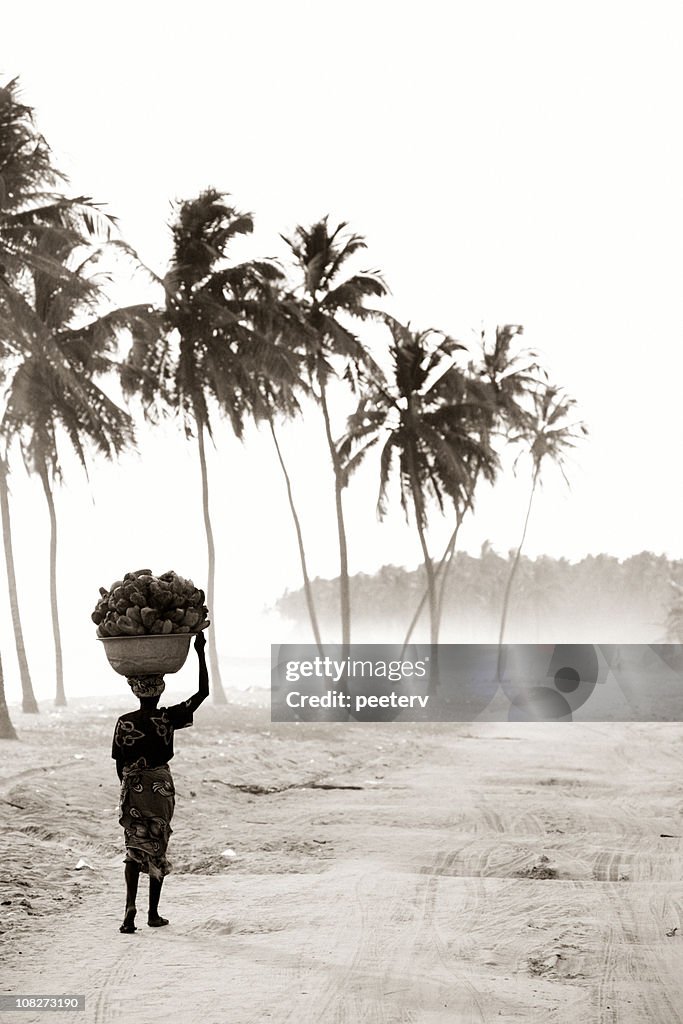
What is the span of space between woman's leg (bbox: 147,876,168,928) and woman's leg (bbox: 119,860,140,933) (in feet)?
0.46

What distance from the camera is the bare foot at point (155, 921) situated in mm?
5922

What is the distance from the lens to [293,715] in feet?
75.4

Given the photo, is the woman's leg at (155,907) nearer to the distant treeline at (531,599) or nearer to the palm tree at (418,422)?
the palm tree at (418,422)

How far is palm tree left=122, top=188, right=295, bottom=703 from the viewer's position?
22703 millimetres

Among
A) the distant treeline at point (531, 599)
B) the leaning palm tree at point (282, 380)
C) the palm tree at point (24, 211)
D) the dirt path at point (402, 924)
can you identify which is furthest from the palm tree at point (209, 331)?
the distant treeline at point (531, 599)

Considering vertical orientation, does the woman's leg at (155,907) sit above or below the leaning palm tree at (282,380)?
below

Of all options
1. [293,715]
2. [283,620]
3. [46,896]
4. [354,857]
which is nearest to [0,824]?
[46,896]

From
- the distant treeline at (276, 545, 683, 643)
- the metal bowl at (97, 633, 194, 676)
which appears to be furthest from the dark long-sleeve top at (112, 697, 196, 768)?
the distant treeline at (276, 545, 683, 643)

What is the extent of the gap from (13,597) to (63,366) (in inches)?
260

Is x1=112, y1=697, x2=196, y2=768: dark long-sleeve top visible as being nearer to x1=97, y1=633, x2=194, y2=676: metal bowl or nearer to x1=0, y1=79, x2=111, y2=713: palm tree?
x1=97, y1=633, x2=194, y2=676: metal bowl

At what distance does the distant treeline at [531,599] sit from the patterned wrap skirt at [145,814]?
305ft

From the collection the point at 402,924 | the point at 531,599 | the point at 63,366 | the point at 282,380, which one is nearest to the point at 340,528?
the point at 282,380

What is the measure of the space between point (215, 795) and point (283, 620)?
120400 mm

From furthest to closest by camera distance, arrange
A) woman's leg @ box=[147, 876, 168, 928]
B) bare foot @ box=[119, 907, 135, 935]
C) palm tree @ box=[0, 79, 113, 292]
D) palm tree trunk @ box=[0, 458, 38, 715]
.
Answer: palm tree trunk @ box=[0, 458, 38, 715], palm tree @ box=[0, 79, 113, 292], woman's leg @ box=[147, 876, 168, 928], bare foot @ box=[119, 907, 135, 935]
